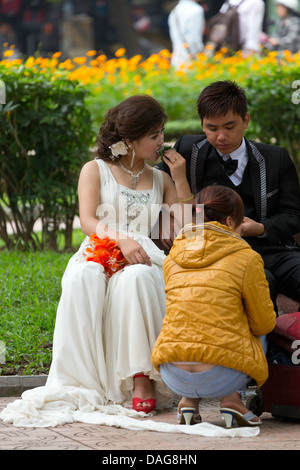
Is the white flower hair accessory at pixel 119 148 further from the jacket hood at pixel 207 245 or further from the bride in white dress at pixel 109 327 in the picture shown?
the jacket hood at pixel 207 245

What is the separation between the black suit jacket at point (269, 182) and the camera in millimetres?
A: 4961

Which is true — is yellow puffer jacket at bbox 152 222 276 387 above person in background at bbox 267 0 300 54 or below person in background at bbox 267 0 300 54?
below

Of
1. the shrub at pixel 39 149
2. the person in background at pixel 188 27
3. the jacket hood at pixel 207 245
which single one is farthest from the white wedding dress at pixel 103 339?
the person in background at pixel 188 27

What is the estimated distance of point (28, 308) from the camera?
5902mm

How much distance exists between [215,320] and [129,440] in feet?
2.16

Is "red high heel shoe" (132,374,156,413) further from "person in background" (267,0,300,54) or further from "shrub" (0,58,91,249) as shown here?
"person in background" (267,0,300,54)

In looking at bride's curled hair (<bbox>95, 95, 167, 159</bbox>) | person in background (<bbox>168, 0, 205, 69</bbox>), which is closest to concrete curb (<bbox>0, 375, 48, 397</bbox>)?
bride's curled hair (<bbox>95, 95, 167, 159</bbox>)

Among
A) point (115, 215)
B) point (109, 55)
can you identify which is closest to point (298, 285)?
point (115, 215)

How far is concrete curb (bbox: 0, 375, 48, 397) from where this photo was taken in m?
4.91

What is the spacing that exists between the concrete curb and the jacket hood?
4.51ft

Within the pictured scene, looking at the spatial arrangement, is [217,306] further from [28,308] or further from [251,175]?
[28,308]

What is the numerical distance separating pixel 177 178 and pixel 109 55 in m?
19.2

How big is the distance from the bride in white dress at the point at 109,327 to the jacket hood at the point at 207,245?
512mm

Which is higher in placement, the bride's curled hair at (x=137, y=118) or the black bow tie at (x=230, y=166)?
the bride's curled hair at (x=137, y=118)
